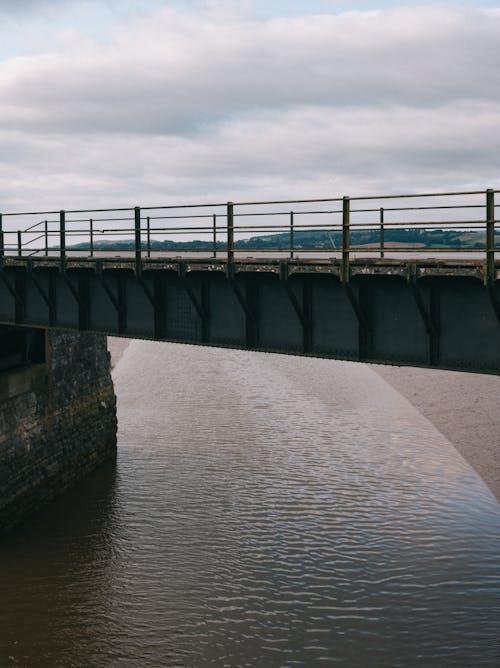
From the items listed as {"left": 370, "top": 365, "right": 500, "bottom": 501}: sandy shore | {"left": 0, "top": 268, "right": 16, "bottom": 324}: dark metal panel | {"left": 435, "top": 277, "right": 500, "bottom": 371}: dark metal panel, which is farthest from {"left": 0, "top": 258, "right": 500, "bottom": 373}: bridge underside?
{"left": 370, "top": 365, "right": 500, "bottom": 501}: sandy shore

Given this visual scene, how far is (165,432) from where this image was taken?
33344 millimetres

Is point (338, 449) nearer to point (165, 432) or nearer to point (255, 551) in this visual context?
point (165, 432)

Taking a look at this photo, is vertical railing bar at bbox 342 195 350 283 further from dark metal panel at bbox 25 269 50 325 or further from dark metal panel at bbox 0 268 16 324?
dark metal panel at bbox 0 268 16 324

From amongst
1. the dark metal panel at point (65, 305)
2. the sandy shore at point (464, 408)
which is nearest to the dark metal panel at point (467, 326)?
the sandy shore at point (464, 408)

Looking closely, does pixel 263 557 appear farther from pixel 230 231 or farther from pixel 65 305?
pixel 65 305

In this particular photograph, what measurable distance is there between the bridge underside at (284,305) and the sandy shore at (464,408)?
10.7 m

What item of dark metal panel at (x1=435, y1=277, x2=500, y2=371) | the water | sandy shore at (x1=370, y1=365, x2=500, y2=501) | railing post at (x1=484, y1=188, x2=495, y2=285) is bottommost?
the water

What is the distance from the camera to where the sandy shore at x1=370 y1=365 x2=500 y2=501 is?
2925cm

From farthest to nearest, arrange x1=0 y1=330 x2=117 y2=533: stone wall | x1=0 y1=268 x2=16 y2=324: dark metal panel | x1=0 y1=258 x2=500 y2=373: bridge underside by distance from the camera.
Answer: x1=0 y1=268 x2=16 y2=324: dark metal panel < x1=0 y1=330 x2=117 y2=533: stone wall < x1=0 y1=258 x2=500 y2=373: bridge underside

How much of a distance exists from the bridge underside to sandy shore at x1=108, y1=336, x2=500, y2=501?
1071cm

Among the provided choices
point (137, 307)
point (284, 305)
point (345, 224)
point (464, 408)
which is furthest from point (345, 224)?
point (464, 408)

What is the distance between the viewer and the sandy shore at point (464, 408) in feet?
96.0

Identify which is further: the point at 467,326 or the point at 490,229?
the point at 467,326

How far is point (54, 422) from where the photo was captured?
86.6ft
